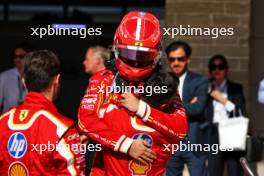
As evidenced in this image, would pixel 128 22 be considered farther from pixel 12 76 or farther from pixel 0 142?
pixel 12 76

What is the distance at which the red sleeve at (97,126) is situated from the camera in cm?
401

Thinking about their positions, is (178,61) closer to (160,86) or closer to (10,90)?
(10,90)

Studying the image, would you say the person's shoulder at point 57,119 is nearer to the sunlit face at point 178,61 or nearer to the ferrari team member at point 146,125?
the ferrari team member at point 146,125

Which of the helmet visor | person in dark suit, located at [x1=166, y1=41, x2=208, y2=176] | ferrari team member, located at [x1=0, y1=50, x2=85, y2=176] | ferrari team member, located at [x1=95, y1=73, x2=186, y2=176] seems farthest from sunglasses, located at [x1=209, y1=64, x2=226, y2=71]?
ferrari team member, located at [x1=0, y1=50, x2=85, y2=176]

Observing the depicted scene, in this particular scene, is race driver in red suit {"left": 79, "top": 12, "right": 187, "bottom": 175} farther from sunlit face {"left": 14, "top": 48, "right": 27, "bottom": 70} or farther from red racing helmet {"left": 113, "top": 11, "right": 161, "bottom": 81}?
sunlit face {"left": 14, "top": 48, "right": 27, "bottom": 70}

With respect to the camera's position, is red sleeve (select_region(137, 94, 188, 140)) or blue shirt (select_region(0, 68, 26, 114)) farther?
blue shirt (select_region(0, 68, 26, 114))

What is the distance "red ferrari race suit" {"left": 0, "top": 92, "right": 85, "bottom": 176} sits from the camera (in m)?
3.87

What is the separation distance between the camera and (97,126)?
13.3ft

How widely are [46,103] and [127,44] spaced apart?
1.63 feet

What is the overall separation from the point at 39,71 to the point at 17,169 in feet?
1.61

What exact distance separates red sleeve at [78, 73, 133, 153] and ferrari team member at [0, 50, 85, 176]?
0.11 metres

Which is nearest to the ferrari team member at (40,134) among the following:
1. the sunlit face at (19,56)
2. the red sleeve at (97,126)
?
the red sleeve at (97,126)

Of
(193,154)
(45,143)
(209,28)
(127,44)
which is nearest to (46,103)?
(45,143)

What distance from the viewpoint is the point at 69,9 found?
10.6 m
